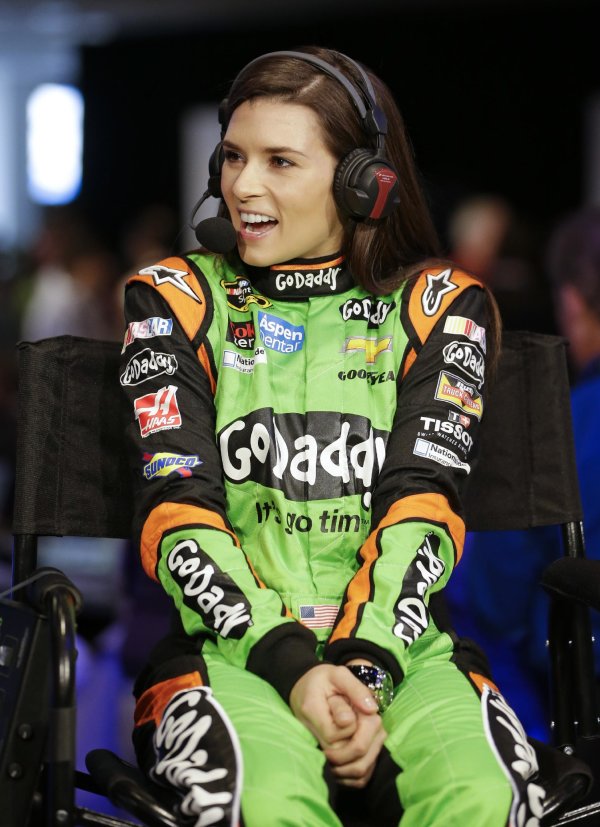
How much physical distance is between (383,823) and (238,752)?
0.80ft

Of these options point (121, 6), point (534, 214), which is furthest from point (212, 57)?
point (534, 214)

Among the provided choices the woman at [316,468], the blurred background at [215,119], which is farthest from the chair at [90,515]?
the blurred background at [215,119]

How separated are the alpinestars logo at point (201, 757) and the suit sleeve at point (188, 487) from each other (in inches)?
4.2

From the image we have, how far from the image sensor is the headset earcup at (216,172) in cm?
193

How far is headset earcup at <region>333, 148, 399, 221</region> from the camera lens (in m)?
1.83

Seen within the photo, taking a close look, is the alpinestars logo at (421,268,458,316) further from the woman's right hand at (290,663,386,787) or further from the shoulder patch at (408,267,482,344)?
the woman's right hand at (290,663,386,787)

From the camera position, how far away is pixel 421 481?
69.1 inches

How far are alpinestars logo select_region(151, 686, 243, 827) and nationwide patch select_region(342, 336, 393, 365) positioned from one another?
1.99 ft

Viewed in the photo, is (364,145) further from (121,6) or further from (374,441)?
(121,6)

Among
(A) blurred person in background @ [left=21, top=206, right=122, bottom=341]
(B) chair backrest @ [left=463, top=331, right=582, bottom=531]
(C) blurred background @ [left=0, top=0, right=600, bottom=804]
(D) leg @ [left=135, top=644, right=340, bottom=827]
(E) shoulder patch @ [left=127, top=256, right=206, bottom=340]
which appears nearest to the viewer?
(D) leg @ [left=135, top=644, right=340, bottom=827]

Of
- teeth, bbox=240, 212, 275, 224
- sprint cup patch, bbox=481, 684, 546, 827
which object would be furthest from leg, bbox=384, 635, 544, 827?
teeth, bbox=240, 212, 275, 224

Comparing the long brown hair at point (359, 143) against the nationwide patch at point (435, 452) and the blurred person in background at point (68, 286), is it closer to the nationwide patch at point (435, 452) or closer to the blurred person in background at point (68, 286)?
the nationwide patch at point (435, 452)

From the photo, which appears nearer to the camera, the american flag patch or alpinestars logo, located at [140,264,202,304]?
the american flag patch

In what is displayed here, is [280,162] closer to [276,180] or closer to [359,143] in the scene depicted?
[276,180]
